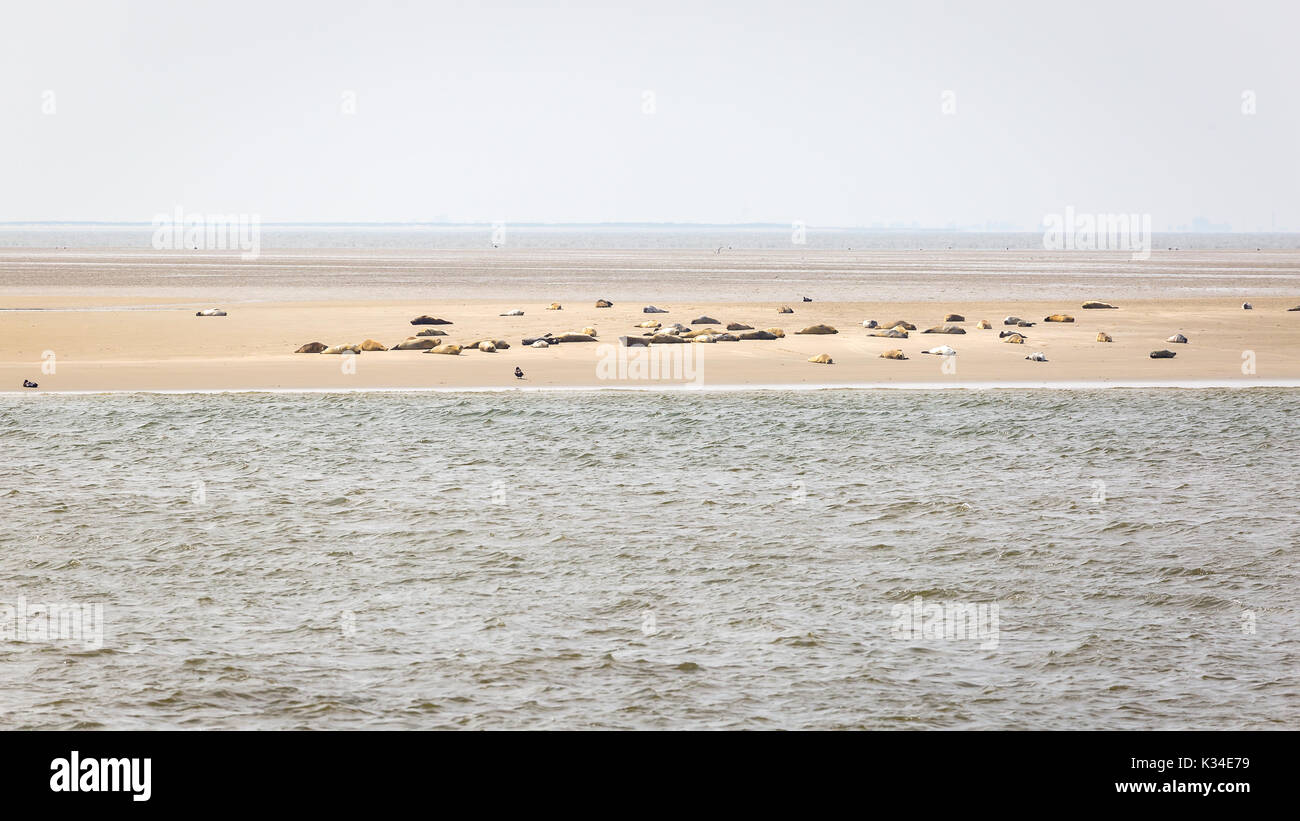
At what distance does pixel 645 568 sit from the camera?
38.7 ft

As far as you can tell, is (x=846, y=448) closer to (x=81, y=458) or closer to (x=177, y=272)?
(x=81, y=458)

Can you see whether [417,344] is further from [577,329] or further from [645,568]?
[645,568]

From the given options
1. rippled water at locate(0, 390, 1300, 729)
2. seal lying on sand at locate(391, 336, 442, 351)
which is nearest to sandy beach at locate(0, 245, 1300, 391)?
seal lying on sand at locate(391, 336, 442, 351)

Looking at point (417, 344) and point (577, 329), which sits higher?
point (577, 329)

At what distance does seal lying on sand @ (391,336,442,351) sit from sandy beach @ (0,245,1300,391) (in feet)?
Answer: 2.70

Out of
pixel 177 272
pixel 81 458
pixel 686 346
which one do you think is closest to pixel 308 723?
pixel 81 458

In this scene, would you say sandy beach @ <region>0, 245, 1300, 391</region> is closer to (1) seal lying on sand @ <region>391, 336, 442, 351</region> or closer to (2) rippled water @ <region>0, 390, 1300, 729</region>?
(1) seal lying on sand @ <region>391, 336, 442, 351</region>

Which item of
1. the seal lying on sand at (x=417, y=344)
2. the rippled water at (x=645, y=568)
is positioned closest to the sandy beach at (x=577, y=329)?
the seal lying on sand at (x=417, y=344)

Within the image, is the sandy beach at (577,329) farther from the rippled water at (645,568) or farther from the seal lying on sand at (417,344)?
the rippled water at (645,568)

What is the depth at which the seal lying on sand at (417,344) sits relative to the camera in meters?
30.1

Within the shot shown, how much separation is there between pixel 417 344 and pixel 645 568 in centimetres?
1957

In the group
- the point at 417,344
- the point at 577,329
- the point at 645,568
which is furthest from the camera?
the point at 577,329

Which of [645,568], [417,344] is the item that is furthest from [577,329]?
[645,568]

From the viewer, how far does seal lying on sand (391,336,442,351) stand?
98.6ft
